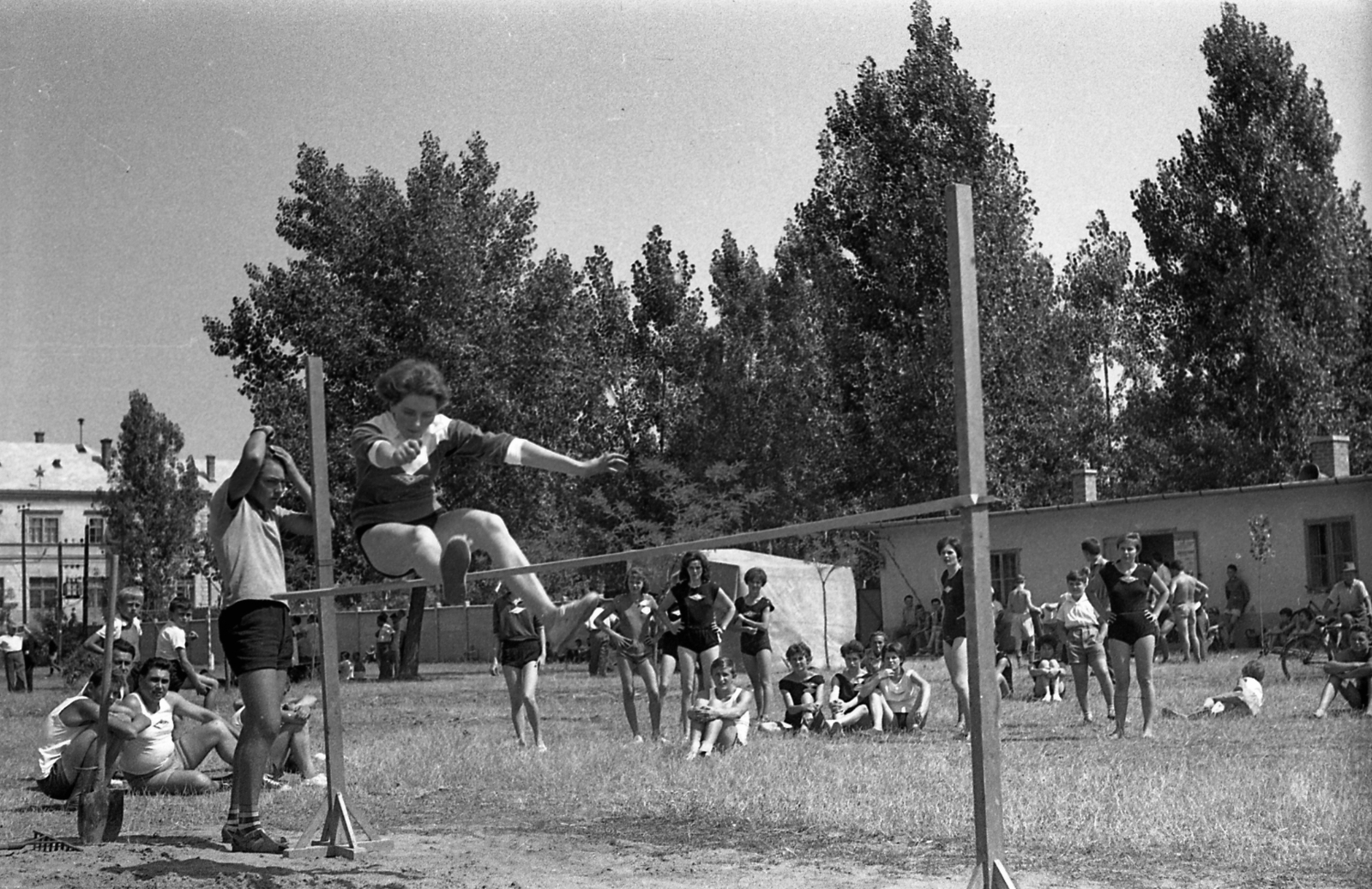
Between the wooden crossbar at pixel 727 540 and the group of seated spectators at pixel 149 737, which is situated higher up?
the wooden crossbar at pixel 727 540

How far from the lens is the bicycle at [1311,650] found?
17.5m

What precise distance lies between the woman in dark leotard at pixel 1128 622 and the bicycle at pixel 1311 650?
4.58m

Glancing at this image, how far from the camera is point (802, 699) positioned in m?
14.2

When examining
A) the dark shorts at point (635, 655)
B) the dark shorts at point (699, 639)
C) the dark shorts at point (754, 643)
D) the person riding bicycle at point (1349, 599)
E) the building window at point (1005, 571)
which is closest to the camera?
the dark shorts at point (699, 639)

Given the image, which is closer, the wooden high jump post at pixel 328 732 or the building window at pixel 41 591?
the wooden high jump post at pixel 328 732

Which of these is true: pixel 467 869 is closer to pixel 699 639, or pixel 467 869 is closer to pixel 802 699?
pixel 699 639

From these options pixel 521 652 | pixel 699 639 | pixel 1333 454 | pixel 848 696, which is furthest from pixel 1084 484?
pixel 521 652

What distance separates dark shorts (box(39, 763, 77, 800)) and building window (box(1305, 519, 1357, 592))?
2277cm

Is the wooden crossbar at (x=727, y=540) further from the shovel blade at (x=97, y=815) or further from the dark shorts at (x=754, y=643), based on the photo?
the dark shorts at (x=754, y=643)

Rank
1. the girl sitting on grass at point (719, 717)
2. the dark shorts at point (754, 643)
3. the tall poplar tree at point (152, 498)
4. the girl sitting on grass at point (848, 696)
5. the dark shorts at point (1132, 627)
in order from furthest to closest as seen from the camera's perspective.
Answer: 1. the tall poplar tree at point (152, 498)
2. the dark shorts at point (754, 643)
3. the girl sitting on grass at point (848, 696)
4. the dark shorts at point (1132, 627)
5. the girl sitting on grass at point (719, 717)

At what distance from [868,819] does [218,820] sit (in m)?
3.92

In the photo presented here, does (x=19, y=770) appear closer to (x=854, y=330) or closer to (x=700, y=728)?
(x=700, y=728)

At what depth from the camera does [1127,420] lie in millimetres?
50125

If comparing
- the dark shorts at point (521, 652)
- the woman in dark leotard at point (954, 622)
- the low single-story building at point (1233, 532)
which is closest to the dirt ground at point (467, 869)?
the dark shorts at point (521, 652)
